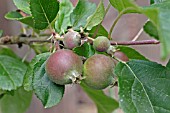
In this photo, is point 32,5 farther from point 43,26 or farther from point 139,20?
point 139,20

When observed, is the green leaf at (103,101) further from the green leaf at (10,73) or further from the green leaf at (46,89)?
the green leaf at (46,89)

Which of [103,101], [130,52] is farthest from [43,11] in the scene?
[103,101]

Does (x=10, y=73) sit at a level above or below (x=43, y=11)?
below

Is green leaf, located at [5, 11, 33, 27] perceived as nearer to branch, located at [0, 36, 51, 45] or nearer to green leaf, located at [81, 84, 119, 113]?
branch, located at [0, 36, 51, 45]

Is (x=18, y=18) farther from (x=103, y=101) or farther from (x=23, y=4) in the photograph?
(x=103, y=101)

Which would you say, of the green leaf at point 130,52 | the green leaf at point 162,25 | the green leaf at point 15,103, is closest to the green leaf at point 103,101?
the green leaf at point 15,103

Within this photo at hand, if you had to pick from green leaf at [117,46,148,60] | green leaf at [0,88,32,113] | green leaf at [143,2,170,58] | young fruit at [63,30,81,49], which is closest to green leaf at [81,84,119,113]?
green leaf at [0,88,32,113]
